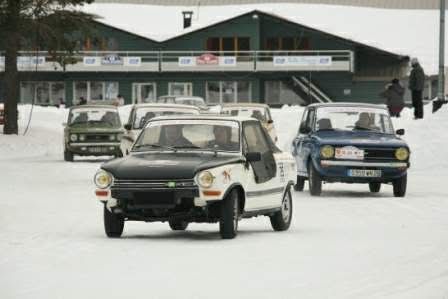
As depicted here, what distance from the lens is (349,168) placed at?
24016 mm

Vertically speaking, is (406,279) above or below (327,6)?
below

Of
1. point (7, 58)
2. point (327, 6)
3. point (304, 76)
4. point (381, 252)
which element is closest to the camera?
point (381, 252)

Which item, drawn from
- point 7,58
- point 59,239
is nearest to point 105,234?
point 59,239

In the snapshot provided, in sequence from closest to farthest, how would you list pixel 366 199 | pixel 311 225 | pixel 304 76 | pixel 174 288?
1. pixel 174 288
2. pixel 311 225
3. pixel 366 199
4. pixel 304 76

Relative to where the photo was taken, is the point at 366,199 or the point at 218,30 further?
the point at 218,30

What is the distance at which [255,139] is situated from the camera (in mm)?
17141

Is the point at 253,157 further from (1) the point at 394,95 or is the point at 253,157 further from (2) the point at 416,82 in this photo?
(1) the point at 394,95

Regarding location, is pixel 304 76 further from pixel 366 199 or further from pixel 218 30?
pixel 366 199

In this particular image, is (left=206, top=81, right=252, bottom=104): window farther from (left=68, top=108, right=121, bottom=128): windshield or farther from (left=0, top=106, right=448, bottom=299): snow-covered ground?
(left=0, top=106, right=448, bottom=299): snow-covered ground

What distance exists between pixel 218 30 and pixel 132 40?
5.39 metres

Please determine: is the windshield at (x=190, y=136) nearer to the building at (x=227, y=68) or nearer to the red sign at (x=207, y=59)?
the building at (x=227, y=68)

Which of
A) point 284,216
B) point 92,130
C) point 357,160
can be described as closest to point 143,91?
point 92,130

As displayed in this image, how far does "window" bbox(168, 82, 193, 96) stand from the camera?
3435 inches

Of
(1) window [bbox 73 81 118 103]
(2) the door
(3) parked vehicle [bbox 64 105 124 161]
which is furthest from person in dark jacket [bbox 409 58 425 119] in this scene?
(1) window [bbox 73 81 118 103]
